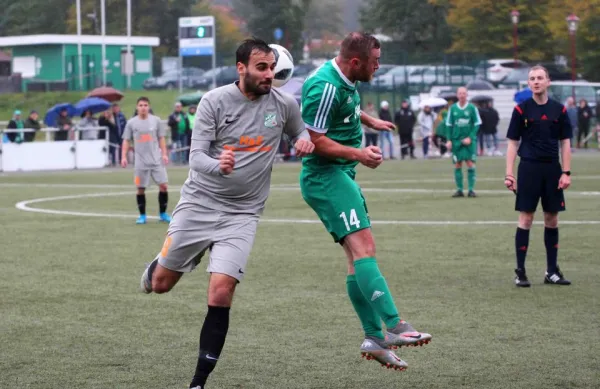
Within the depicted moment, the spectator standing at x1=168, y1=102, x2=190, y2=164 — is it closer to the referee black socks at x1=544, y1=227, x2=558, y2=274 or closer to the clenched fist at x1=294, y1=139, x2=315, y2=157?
the referee black socks at x1=544, y1=227, x2=558, y2=274

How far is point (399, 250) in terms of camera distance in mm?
14969

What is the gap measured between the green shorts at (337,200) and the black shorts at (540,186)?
12.7 ft

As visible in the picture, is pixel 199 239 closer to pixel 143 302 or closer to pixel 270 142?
pixel 270 142

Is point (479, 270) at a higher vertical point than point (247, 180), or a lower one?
lower

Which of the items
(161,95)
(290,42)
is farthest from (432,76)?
(290,42)

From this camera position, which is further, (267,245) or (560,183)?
(267,245)

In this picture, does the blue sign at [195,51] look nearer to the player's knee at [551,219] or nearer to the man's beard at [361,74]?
the player's knee at [551,219]

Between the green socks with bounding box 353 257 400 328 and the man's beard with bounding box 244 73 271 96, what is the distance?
1426mm

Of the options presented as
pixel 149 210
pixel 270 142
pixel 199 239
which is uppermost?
pixel 270 142

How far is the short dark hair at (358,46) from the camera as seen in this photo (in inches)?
319

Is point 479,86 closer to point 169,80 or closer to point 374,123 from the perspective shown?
point 169,80

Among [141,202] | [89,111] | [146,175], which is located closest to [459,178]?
[146,175]

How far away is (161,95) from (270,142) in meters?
64.6

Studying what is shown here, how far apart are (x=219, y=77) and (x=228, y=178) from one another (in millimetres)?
54857
